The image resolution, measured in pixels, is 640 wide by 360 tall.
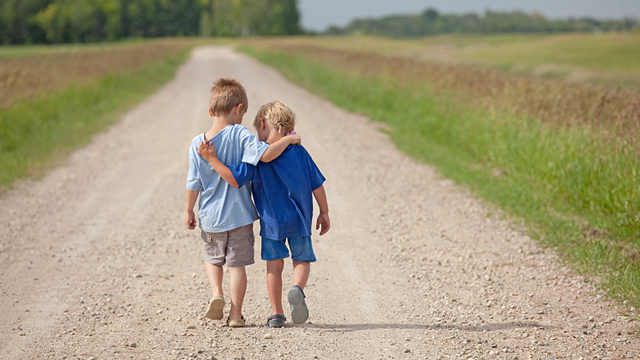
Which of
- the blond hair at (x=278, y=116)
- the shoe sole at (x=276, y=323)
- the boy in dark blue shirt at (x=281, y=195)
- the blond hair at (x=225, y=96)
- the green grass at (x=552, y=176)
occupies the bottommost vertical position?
the shoe sole at (x=276, y=323)

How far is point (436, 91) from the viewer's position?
12.6 m

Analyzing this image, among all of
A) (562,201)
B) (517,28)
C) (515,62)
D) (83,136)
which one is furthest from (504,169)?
(517,28)

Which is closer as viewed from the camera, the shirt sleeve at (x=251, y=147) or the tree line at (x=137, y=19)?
the shirt sleeve at (x=251, y=147)

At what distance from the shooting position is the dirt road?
3.33m

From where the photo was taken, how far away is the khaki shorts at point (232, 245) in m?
3.49

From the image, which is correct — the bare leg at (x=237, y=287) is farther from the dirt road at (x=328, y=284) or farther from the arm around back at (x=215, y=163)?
the arm around back at (x=215, y=163)

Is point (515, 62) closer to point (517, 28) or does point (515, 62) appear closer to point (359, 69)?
point (359, 69)

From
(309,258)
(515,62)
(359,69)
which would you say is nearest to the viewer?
(309,258)

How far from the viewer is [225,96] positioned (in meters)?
3.37

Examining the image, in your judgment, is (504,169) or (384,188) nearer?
(384,188)

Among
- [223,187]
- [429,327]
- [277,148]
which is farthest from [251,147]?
[429,327]

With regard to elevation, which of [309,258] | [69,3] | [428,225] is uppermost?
[69,3]

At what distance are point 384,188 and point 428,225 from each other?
1.53 meters

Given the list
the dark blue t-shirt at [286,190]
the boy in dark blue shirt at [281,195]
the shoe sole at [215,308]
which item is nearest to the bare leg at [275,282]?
the boy in dark blue shirt at [281,195]
